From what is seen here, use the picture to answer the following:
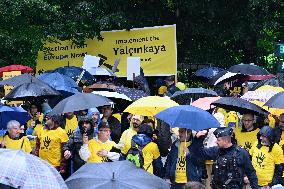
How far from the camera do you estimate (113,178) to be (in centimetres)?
621

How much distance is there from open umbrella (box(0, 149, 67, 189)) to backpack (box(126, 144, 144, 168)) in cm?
286

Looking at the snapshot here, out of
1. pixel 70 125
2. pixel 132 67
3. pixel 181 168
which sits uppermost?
pixel 132 67

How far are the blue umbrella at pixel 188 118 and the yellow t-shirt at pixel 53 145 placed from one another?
68.3 inches

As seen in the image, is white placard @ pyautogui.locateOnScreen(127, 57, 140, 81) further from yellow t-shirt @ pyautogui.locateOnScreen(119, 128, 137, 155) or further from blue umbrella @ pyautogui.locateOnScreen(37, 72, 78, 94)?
yellow t-shirt @ pyautogui.locateOnScreen(119, 128, 137, 155)

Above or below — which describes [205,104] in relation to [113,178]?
above

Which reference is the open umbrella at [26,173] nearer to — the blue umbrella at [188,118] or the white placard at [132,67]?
the blue umbrella at [188,118]

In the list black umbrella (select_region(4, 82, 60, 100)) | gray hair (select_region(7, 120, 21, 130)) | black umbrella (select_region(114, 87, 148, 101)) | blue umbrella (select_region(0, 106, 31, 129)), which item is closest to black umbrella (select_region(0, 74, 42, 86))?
black umbrella (select_region(4, 82, 60, 100))

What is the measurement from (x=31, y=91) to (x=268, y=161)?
4.96 meters

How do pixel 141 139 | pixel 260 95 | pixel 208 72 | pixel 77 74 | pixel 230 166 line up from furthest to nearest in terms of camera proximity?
pixel 208 72 → pixel 77 74 → pixel 260 95 → pixel 141 139 → pixel 230 166

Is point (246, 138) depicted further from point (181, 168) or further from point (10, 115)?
point (10, 115)

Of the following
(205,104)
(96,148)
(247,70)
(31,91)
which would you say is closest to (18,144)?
(96,148)

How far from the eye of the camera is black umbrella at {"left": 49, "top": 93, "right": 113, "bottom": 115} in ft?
35.1

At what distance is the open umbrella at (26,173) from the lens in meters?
5.79

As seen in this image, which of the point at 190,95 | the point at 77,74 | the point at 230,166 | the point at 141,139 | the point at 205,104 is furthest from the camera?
the point at 77,74
